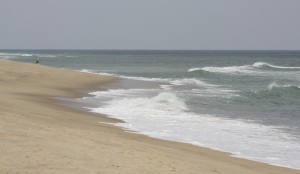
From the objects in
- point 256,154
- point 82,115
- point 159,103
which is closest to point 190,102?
point 159,103

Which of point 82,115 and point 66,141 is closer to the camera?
point 66,141

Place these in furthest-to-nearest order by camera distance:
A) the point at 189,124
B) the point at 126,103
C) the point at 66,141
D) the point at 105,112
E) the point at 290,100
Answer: the point at 290,100
the point at 126,103
the point at 105,112
the point at 189,124
the point at 66,141

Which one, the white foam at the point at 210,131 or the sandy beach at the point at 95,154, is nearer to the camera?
the sandy beach at the point at 95,154

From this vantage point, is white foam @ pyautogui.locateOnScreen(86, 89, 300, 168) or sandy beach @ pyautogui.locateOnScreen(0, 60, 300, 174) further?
white foam @ pyautogui.locateOnScreen(86, 89, 300, 168)

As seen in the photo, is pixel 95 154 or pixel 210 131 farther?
pixel 210 131

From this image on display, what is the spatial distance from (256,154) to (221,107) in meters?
10.1

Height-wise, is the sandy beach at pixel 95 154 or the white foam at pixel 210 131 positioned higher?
the sandy beach at pixel 95 154

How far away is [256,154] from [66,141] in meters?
4.87

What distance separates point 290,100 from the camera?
89.0 feet

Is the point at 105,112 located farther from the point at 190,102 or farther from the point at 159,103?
the point at 190,102

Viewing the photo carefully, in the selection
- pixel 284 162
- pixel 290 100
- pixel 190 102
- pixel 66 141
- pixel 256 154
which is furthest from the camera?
pixel 290 100

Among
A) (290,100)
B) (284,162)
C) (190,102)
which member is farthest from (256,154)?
(290,100)

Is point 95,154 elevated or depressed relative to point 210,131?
elevated

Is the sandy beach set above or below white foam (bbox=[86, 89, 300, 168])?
above
